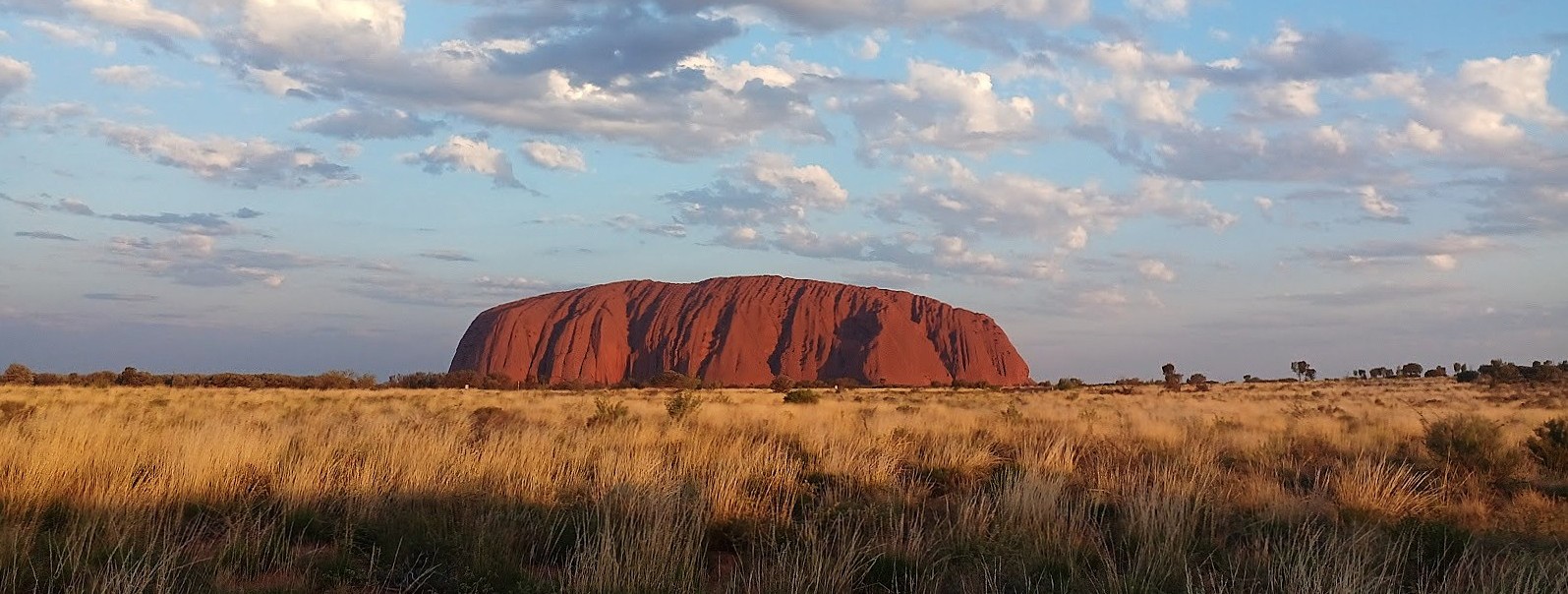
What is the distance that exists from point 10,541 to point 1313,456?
1447 cm

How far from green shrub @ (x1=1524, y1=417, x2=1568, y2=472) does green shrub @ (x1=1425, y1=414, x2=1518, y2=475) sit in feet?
1.92

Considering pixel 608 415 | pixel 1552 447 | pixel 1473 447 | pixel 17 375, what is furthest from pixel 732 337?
pixel 1473 447

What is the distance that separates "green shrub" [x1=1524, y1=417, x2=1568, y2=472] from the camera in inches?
490

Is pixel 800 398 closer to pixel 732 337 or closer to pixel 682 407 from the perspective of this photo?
pixel 682 407

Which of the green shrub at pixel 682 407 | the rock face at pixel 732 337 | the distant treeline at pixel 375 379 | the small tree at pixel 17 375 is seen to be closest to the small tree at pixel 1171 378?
the distant treeline at pixel 375 379

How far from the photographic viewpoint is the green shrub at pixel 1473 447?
11.8 m

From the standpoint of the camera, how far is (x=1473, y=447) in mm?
11945

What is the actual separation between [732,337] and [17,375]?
61.7 m

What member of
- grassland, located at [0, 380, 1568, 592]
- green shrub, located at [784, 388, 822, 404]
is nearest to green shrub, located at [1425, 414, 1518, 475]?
grassland, located at [0, 380, 1568, 592]

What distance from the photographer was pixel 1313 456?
13258 mm

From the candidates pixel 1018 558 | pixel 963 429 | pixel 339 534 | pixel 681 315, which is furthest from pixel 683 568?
pixel 681 315

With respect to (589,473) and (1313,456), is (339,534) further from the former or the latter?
(1313,456)

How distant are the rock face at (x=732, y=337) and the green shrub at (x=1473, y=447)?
85094 millimetres

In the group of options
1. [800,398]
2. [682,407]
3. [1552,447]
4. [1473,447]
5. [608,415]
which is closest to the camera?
[1473,447]
